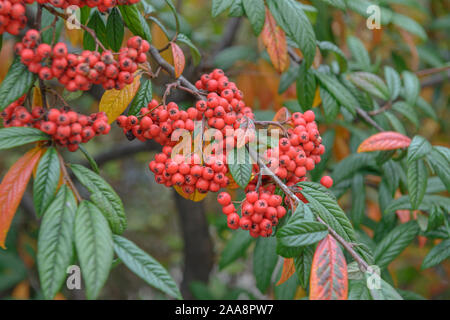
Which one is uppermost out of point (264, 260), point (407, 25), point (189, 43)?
point (407, 25)

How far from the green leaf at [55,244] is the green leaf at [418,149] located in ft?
3.76

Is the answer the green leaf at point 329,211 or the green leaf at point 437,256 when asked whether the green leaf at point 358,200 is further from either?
the green leaf at point 329,211

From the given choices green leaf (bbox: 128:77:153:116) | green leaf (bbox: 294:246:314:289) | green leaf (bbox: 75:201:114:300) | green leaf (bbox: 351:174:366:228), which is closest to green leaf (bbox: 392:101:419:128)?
green leaf (bbox: 351:174:366:228)

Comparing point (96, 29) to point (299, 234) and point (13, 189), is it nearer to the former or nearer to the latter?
point (13, 189)

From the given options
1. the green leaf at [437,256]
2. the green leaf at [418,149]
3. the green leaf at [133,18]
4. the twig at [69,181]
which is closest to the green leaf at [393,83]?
the green leaf at [418,149]

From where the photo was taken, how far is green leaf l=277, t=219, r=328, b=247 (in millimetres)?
990

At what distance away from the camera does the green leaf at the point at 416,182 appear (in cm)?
141

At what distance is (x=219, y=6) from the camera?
129cm

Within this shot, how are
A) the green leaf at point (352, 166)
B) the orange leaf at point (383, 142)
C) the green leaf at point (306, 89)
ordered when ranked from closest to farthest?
1. the orange leaf at point (383, 142)
2. the green leaf at point (306, 89)
3. the green leaf at point (352, 166)

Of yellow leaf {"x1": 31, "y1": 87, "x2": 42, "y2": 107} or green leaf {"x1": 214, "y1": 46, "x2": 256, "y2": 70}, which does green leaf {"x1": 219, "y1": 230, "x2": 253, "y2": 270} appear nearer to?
green leaf {"x1": 214, "y1": 46, "x2": 256, "y2": 70}

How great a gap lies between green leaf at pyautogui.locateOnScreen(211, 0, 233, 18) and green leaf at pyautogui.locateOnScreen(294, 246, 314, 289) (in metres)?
0.81

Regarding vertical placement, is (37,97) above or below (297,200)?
above

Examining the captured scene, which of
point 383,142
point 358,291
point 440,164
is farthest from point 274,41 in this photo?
point 358,291

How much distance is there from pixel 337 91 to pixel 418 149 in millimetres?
416
